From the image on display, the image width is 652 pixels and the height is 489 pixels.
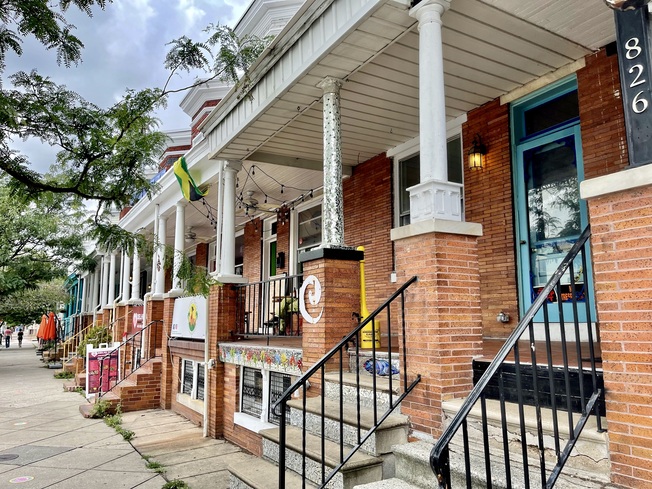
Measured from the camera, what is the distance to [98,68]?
14.6 ft

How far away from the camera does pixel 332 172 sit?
5.36 metres

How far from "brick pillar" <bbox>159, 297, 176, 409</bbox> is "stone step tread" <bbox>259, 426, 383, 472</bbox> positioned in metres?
6.04

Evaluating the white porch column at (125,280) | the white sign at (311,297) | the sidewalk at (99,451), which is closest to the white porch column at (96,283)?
the white porch column at (125,280)

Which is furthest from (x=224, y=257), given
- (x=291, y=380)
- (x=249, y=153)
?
(x=291, y=380)

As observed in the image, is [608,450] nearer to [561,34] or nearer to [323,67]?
[561,34]

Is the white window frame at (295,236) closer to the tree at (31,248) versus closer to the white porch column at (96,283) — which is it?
the tree at (31,248)

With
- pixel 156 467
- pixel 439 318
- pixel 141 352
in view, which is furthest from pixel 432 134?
pixel 141 352

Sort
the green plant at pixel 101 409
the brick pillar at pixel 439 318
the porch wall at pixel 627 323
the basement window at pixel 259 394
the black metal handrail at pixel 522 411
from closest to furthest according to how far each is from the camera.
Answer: the black metal handrail at pixel 522 411 < the porch wall at pixel 627 323 < the brick pillar at pixel 439 318 < the basement window at pixel 259 394 < the green plant at pixel 101 409

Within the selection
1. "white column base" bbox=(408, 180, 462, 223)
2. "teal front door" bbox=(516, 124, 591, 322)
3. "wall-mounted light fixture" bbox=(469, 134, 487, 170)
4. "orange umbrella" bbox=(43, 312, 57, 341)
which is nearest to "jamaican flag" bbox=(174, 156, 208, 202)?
"wall-mounted light fixture" bbox=(469, 134, 487, 170)

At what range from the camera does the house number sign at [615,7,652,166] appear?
2.61 m

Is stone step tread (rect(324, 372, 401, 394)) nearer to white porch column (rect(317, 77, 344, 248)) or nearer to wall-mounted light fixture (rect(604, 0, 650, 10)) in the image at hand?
white porch column (rect(317, 77, 344, 248))

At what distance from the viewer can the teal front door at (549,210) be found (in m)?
5.36

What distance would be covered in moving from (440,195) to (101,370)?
8.68m

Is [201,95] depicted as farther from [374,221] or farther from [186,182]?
[374,221]
